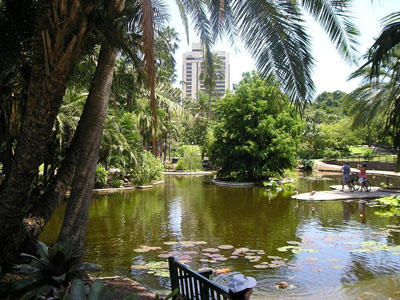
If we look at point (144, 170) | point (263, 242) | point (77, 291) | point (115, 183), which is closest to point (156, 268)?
point (263, 242)

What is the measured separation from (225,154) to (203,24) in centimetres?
2179

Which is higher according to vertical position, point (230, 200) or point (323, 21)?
point (323, 21)

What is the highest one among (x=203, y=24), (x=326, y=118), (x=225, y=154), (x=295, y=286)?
(x=326, y=118)

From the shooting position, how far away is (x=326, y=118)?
2366 inches

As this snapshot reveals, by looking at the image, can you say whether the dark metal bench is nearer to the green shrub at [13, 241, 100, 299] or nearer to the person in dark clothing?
the person in dark clothing

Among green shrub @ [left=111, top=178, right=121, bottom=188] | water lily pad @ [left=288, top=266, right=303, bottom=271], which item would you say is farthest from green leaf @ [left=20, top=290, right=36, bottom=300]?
green shrub @ [left=111, top=178, right=121, bottom=188]

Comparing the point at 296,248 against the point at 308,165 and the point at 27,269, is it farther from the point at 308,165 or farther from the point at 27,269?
the point at 308,165

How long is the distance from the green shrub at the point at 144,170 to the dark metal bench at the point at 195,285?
60.9 ft

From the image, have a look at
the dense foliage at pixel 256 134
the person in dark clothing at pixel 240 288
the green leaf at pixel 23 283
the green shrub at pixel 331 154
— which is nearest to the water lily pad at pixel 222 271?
the green leaf at pixel 23 283

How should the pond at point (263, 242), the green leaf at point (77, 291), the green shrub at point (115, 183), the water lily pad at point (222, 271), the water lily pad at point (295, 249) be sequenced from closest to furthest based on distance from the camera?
the green leaf at point (77, 291) → the pond at point (263, 242) → the water lily pad at point (222, 271) → the water lily pad at point (295, 249) → the green shrub at point (115, 183)

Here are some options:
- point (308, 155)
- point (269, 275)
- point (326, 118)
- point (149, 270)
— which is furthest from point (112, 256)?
point (326, 118)

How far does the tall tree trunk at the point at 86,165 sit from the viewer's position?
585 centimetres

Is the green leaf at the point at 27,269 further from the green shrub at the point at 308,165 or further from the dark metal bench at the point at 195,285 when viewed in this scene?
the green shrub at the point at 308,165

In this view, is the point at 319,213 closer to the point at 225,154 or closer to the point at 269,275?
the point at 269,275
